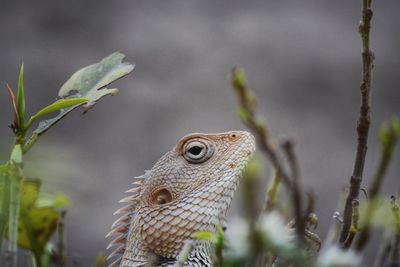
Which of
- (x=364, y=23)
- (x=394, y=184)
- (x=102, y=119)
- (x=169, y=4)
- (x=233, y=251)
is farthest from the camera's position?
(x=169, y=4)

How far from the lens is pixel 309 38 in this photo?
7461 millimetres

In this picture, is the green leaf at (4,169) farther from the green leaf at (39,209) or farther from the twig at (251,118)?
the twig at (251,118)

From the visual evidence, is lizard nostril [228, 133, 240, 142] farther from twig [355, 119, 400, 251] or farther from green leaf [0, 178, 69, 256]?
twig [355, 119, 400, 251]

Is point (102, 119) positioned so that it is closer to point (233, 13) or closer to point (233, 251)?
point (233, 13)

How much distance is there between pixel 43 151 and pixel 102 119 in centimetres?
577

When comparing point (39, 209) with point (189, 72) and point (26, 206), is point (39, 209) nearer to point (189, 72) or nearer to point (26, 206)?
point (26, 206)

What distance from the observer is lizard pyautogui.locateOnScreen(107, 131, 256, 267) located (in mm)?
1967

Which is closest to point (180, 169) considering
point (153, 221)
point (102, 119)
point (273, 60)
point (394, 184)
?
point (153, 221)

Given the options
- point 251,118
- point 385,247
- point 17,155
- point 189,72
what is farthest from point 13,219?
point 189,72

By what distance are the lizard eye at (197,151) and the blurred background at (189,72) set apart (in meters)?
3.79

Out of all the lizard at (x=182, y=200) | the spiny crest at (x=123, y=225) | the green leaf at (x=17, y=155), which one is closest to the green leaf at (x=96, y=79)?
the green leaf at (x=17, y=155)

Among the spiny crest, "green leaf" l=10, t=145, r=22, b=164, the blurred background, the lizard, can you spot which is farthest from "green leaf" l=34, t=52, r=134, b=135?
the blurred background

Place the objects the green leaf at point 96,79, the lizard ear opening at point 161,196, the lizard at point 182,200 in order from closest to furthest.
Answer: the green leaf at point 96,79 < the lizard at point 182,200 < the lizard ear opening at point 161,196

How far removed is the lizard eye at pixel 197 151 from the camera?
2.15 meters
